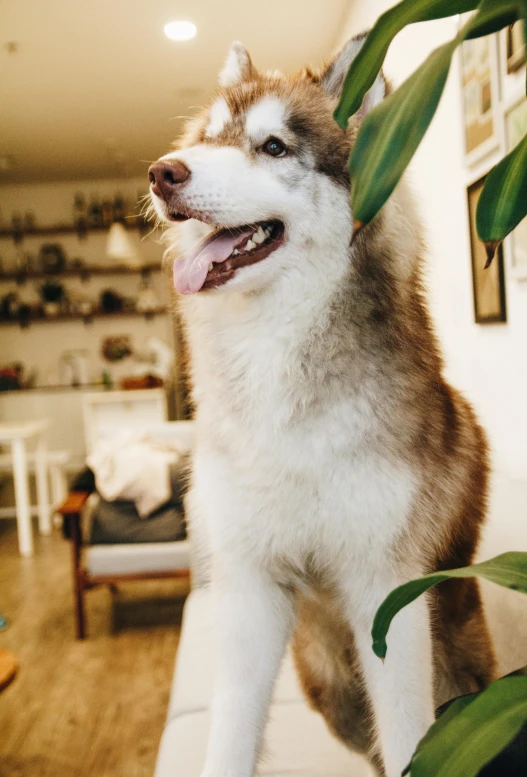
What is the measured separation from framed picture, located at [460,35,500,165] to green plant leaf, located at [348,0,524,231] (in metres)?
1.46

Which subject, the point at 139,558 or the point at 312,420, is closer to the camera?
the point at 312,420

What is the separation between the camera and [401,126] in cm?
47

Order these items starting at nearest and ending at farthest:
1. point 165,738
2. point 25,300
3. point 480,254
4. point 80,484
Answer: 1. point 165,738
2. point 480,254
3. point 80,484
4. point 25,300

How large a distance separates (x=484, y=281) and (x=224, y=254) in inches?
48.5

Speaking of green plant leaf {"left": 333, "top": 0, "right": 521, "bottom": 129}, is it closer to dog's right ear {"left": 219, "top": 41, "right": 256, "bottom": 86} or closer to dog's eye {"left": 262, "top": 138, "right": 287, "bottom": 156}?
dog's eye {"left": 262, "top": 138, "right": 287, "bottom": 156}

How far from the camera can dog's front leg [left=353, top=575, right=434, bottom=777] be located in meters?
0.93

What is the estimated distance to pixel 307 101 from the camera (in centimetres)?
103

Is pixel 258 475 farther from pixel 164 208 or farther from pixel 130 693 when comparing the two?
pixel 130 693

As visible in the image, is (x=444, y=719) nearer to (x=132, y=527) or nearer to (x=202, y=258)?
(x=202, y=258)

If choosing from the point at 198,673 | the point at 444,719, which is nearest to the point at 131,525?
the point at 198,673

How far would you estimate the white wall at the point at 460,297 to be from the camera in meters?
1.82

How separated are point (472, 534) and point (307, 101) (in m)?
0.79

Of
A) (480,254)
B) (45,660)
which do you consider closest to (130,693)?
(45,660)

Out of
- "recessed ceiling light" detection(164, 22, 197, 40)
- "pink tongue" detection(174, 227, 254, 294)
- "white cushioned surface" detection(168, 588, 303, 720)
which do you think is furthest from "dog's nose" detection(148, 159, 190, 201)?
"recessed ceiling light" detection(164, 22, 197, 40)
